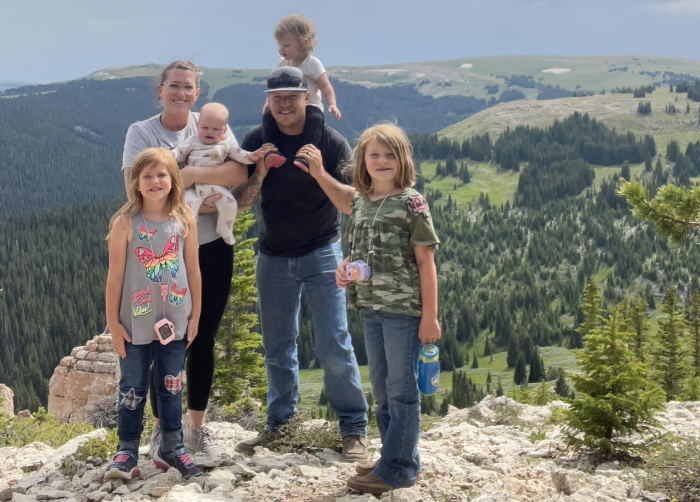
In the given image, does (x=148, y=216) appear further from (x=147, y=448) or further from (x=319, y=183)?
(x=147, y=448)

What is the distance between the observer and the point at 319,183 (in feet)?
24.7

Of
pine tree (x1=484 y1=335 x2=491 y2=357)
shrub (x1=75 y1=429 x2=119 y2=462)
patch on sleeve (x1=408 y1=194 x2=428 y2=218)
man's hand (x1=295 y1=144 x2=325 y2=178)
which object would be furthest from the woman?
pine tree (x1=484 y1=335 x2=491 y2=357)

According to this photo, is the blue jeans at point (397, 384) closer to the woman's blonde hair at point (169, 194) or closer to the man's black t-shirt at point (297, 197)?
the man's black t-shirt at point (297, 197)

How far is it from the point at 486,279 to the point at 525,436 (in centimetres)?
18575

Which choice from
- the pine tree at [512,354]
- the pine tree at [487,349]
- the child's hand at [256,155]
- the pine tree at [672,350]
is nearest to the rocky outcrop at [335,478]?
the child's hand at [256,155]

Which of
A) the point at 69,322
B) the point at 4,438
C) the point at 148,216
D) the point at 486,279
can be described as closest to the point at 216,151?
the point at 148,216

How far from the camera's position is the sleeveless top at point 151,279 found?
683 cm

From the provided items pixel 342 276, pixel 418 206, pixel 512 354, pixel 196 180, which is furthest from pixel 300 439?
pixel 512 354

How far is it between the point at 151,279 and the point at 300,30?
13.2 ft

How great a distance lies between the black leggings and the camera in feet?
24.5

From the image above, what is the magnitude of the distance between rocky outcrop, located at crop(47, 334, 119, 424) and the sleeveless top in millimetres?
27000

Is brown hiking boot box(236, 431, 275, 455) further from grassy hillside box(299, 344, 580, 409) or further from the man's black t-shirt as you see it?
grassy hillside box(299, 344, 580, 409)

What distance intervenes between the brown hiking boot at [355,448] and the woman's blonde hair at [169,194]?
3130 mm

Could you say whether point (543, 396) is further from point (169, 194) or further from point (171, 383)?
point (169, 194)
